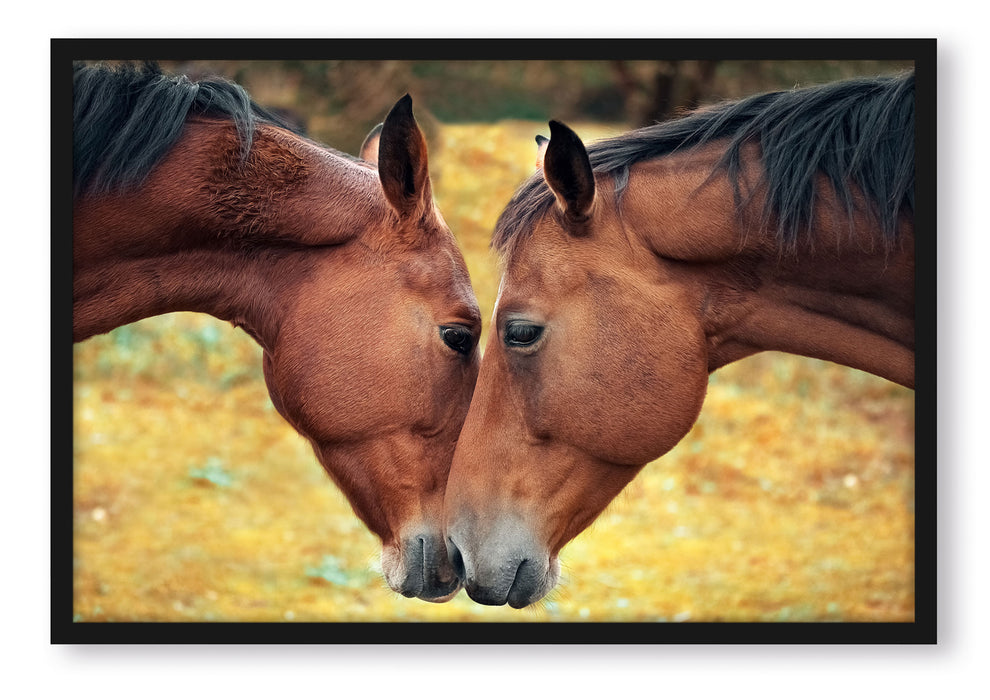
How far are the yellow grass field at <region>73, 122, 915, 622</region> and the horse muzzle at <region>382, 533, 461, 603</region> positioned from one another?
253mm

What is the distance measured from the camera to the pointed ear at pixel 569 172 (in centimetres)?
194

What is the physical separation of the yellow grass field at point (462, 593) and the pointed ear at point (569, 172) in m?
0.98

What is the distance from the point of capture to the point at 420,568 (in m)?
2.36

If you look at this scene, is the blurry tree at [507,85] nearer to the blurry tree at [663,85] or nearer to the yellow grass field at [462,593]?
the blurry tree at [663,85]

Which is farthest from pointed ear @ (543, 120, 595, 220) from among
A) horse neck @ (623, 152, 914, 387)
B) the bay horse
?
horse neck @ (623, 152, 914, 387)

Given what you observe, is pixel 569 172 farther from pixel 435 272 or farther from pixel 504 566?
pixel 504 566

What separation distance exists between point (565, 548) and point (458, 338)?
4.42ft

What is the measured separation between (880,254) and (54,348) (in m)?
1.99

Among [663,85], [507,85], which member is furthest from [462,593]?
[663,85]

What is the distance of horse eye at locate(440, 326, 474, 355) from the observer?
2.34 metres

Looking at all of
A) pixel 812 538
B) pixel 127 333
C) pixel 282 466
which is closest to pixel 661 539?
pixel 812 538

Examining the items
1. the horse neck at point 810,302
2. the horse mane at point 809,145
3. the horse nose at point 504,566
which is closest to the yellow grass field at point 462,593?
the horse nose at point 504,566

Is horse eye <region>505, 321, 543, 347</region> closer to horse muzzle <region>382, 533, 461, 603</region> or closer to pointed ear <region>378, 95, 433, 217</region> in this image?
pointed ear <region>378, 95, 433, 217</region>
